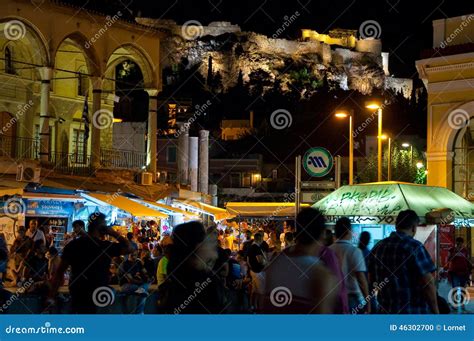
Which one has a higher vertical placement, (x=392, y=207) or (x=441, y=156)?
(x=441, y=156)

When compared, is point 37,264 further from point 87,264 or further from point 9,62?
point 9,62

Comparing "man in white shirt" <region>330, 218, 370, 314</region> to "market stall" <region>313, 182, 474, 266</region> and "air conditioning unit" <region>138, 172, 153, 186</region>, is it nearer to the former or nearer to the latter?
"market stall" <region>313, 182, 474, 266</region>

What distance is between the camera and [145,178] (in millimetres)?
28219

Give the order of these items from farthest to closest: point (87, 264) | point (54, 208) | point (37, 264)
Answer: point (54, 208) < point (37, 264) < point (87, 264)

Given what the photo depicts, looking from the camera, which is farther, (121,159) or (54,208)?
(121,159)

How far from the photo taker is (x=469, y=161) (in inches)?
1061

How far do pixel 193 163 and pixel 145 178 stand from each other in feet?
30.8

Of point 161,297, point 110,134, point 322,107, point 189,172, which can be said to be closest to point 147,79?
point 110,134

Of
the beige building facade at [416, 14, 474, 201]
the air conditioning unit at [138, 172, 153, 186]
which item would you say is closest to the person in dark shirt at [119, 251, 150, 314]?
the air conditioning unit at [138, 172, 153, 186]

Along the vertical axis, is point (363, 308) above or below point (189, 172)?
below

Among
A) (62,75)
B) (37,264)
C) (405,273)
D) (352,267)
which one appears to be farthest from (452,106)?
(405,273)

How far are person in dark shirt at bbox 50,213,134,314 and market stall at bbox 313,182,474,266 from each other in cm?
855
